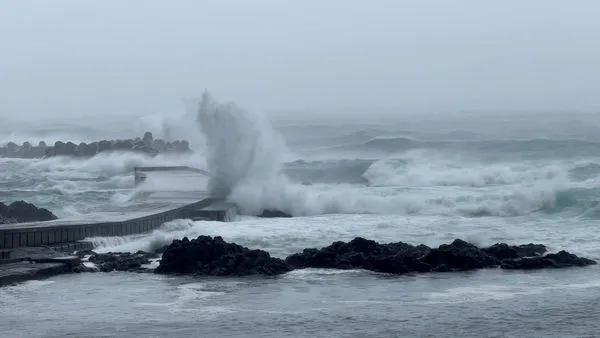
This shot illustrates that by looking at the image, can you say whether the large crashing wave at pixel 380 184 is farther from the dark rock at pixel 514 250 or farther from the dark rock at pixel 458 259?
the dark rock at pixel 458 259

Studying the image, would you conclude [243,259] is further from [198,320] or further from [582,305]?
[582,305]

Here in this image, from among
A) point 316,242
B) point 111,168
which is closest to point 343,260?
point 316,242

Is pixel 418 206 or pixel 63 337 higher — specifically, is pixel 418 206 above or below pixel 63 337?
above

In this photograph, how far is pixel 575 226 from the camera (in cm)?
2894

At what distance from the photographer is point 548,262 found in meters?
22.8

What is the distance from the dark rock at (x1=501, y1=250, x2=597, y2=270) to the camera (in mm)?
22734

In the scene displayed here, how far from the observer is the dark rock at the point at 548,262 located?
74.6ft

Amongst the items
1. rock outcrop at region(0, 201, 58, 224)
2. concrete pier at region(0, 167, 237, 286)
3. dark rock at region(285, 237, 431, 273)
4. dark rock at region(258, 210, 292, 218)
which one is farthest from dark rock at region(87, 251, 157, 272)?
dark rock at region(258, 210, 292, 218)

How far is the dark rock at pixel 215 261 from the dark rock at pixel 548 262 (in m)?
4.26

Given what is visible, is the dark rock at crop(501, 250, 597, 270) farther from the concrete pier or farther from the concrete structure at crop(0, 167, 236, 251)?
the concrete structure at crop(0, 167, 236, 251)

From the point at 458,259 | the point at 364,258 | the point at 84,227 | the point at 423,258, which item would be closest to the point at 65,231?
the point at 84,227

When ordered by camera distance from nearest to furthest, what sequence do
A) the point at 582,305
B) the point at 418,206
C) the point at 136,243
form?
the point at 582,305 → the point at 136,243 → the point at 418,206

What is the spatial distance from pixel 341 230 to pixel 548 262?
22.8ft

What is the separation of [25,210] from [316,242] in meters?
8.07
